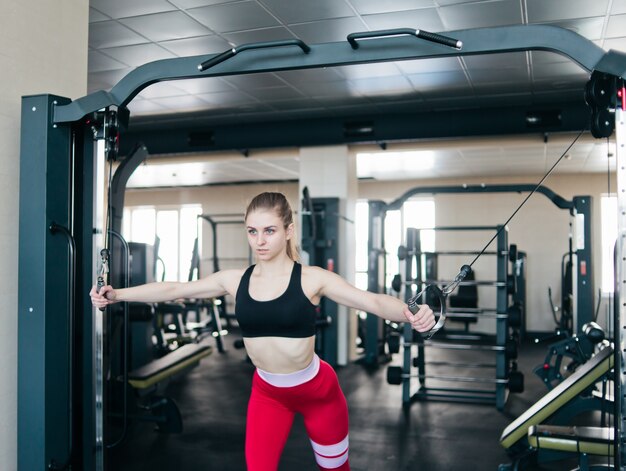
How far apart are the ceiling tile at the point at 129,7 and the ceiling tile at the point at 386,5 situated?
1100mm

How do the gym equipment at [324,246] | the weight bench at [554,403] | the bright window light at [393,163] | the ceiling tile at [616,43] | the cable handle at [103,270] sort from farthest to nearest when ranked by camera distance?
the bright window light at [393,163] → the gym equipment at [324,246] → the ceiling tile at [616,43] → the weight bench at [554,403] → the cable handle at [103,270]

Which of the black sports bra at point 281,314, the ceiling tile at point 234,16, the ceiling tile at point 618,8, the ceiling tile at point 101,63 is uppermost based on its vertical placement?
the ceiling tile at point 234,16

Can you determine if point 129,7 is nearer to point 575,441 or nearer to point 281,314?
point 281,314

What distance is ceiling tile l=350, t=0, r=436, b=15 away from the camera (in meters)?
3.52

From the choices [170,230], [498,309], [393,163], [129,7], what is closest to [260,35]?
[129,7]

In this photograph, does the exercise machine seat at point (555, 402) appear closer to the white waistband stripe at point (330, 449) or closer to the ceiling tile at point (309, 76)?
the white waistband stripe at point (330, 449)

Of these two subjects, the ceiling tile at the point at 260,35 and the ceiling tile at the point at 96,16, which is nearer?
the ceiling tile at the point at 96,16

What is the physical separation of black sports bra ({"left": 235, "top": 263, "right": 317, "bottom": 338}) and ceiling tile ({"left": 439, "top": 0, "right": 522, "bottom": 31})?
2.37 m

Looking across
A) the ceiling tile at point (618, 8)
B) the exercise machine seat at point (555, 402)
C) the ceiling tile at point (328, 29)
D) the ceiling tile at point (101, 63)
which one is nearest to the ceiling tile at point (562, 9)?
the ceiling tile at point (618, 8)

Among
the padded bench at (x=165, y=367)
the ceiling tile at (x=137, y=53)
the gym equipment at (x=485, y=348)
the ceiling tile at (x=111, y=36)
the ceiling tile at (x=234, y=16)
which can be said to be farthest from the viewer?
the gym equipment at (x=485, y=348)

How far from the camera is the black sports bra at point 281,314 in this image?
1.92 metres

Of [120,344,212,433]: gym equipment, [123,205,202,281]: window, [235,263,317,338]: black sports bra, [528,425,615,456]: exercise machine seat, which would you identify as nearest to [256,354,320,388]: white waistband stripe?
[235,263,317,338]: black sports bra

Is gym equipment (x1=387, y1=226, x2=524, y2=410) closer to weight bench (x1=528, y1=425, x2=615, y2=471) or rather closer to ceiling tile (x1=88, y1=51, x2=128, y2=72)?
weight bench (x1=528, y1=425, x2=615, y2=471)

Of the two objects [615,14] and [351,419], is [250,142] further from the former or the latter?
[615,14]
